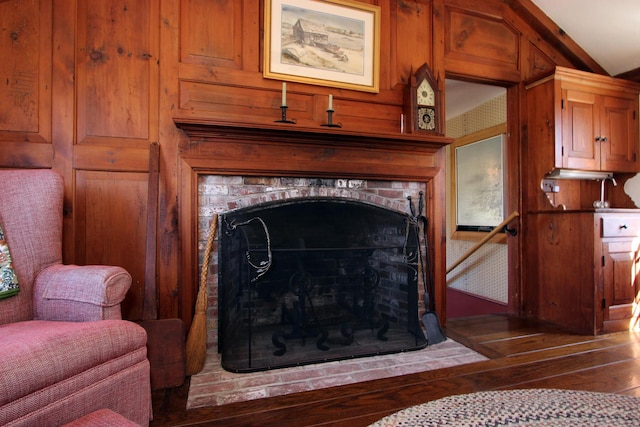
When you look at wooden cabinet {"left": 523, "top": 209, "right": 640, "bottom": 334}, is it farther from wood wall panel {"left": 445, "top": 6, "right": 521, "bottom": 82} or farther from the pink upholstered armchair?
the pink upholstered armchair

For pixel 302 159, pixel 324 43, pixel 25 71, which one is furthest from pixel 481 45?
pixel 25 71

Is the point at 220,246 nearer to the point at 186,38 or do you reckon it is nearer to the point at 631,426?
the point at 186,38

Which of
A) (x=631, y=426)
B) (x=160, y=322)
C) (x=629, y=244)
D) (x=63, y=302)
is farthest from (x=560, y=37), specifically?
(x=63, y=302)

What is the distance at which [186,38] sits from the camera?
2.13 meters

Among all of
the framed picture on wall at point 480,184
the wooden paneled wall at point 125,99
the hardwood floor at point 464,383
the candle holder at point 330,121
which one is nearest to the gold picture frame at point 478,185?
the framed picture on wall at point 480,184

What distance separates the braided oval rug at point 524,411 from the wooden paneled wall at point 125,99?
1.47 metres

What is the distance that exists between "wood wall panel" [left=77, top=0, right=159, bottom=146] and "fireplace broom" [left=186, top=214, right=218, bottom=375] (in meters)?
0.73

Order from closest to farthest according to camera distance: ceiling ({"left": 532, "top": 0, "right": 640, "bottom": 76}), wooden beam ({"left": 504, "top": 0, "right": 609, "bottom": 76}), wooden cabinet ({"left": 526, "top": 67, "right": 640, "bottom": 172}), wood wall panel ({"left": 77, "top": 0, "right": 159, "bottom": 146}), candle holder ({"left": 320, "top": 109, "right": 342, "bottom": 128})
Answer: wood wall panel ({"left": 77, "top": 0, "right": 159, "bottom": 146}), candle holder ({"left": 320, "top": 109, "right": 342, "bottom": 128}), ceiling ({"left": 532, "top": 0, "right": 640, "bottom": 76}), wooden cabinet ({"left": 526, "top": 67, "right": 640, "bottom": 172}), wooden beam ({"left": 504, "top": 0, "right": 609, "bottom": 76})

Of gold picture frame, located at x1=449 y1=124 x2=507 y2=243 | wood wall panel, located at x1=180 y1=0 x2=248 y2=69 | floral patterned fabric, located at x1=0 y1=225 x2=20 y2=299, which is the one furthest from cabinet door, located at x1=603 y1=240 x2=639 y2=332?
floral patterned fabric, located at x1=0 y1=225 x2=20 y2=299

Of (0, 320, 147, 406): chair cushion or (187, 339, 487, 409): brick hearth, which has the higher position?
(0, 320, 147, 406): chair cushion

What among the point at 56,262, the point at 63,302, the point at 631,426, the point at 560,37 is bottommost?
the point at 631,426

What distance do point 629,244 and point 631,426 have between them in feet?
7.40

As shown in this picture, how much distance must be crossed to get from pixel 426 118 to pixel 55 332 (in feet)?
7.82

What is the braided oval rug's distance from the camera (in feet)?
3.52
